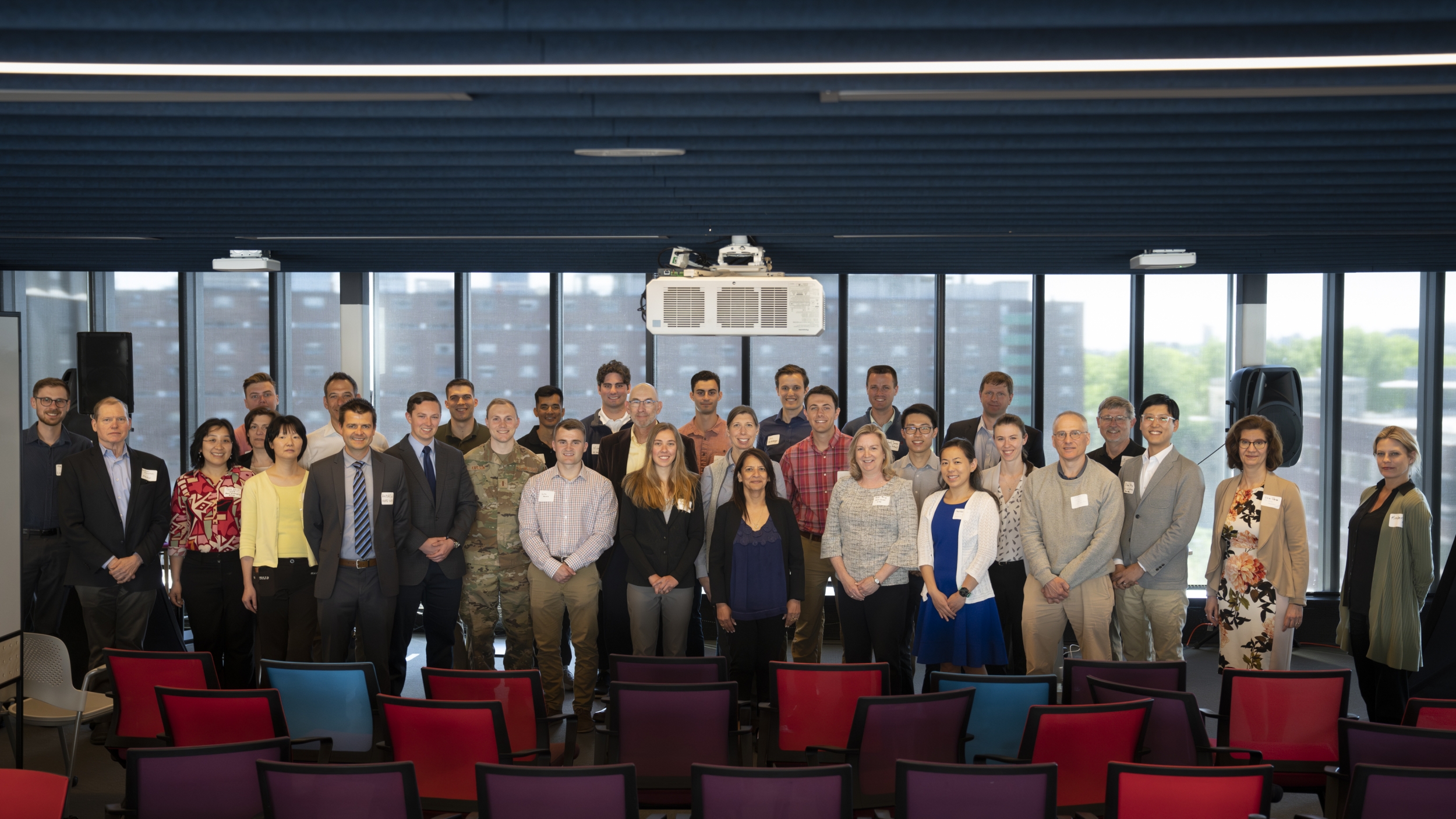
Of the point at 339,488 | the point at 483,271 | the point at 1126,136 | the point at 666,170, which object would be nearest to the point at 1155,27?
the point at 1126,136

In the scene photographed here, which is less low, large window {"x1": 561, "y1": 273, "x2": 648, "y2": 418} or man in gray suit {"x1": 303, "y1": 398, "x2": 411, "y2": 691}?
large window {"x1": 561, "y1": 273, "x2": 648, "y2": 418}

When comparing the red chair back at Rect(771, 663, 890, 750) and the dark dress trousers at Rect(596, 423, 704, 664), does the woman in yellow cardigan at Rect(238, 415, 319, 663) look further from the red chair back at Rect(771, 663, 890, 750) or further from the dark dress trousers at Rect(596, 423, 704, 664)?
the red chair back at Rect(771, 663, 890, 750)

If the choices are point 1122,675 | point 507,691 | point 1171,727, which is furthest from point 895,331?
point 507,691

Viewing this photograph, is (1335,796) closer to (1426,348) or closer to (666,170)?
(666,170)

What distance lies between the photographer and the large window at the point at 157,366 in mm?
7945

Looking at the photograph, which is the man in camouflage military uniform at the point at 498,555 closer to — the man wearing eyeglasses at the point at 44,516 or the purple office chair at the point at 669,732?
the purple office chair at the point at 669,732

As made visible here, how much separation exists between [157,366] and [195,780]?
6.55 m

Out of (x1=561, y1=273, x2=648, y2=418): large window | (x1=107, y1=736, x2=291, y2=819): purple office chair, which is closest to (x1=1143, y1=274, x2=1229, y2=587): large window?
(x1=561, y1=273, x2=648, y2=418): large window

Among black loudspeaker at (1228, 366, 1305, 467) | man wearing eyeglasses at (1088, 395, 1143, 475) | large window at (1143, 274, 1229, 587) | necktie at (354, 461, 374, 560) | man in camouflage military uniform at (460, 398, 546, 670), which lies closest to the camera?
necktie at (354, 461, 374, 560)

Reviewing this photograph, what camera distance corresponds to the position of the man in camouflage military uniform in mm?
4816

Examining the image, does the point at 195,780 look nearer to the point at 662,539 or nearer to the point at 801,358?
the point at 662,539

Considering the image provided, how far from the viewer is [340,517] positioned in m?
4.39

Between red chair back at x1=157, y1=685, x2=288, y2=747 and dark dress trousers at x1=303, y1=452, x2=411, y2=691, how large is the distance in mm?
1244

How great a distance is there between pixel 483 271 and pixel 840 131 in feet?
16.7
